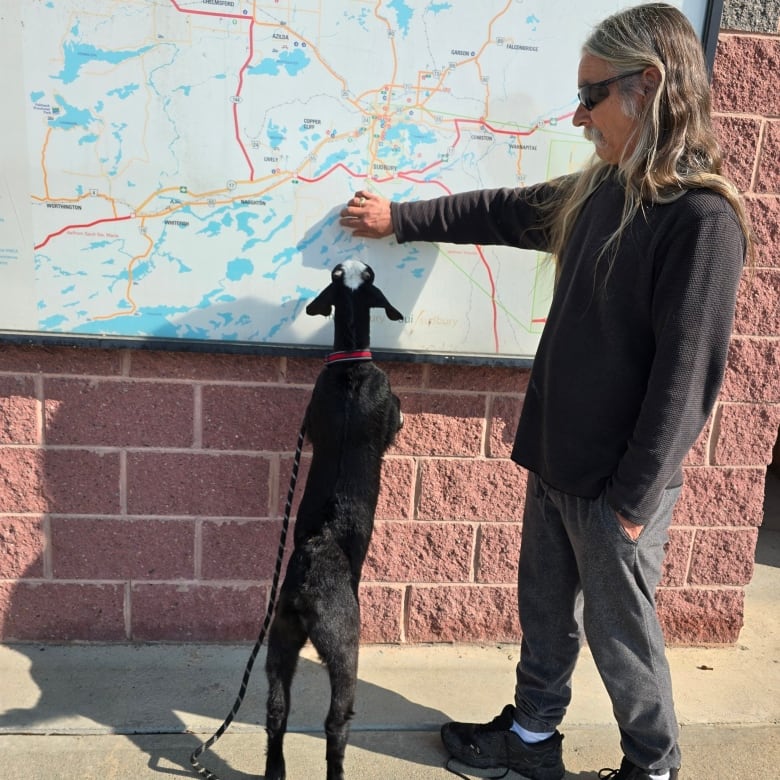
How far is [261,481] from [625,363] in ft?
5.15

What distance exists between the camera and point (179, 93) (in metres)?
2.65

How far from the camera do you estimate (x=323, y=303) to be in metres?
2.52

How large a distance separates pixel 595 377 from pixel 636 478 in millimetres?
297

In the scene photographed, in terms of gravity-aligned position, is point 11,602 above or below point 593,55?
below

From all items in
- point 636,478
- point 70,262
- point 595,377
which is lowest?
point 636,478

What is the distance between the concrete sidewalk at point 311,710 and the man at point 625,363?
437 millimetres

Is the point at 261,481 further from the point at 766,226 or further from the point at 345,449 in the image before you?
the point at 766,226

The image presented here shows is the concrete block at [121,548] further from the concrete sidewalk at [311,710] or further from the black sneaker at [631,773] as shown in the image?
the black sneaker at [631,773]

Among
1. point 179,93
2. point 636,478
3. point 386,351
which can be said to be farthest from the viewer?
point 386,351

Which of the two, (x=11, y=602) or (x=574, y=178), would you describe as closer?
(x=574, y=178)

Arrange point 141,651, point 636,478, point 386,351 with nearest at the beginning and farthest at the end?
point 636,478, point 386,351, point 141,651

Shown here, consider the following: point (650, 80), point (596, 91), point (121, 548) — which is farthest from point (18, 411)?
point (650, 80)

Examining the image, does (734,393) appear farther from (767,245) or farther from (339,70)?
(339,70)

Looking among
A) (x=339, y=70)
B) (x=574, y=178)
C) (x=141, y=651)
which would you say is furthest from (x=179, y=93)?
(x=141, y=651)
